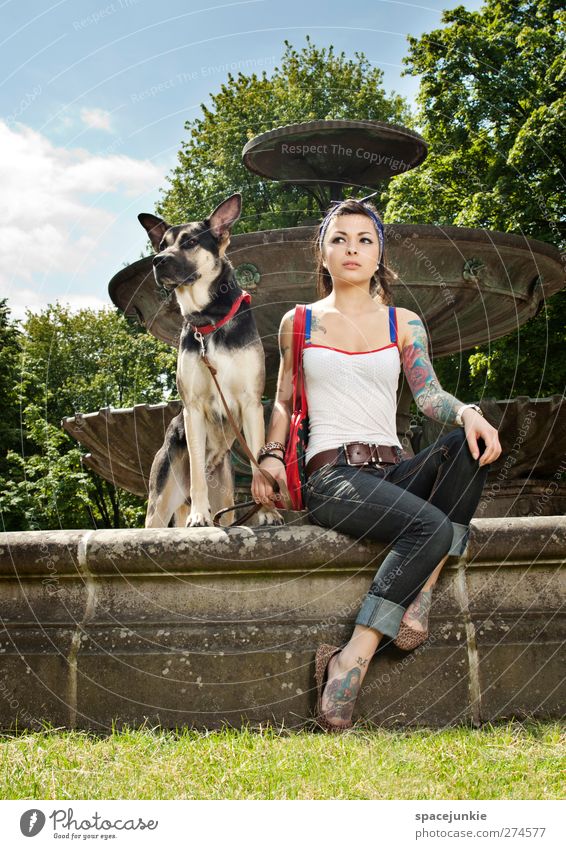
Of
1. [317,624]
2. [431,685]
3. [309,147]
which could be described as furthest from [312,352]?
[309,147]

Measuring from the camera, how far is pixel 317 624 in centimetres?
341

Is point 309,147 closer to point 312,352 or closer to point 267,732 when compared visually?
point 312,352

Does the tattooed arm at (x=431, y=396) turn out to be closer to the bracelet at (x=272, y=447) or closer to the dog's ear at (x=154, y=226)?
the bracelet at (x=272, y=447)

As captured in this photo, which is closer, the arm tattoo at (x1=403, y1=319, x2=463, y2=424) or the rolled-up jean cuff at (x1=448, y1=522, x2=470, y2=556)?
the rolled-up jean cuff at (x1=448, y1=522, x2=470, y2=556)

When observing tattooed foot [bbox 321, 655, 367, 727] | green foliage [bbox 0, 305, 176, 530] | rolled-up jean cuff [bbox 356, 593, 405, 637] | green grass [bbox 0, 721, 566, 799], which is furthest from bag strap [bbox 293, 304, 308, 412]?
green foliage [bbox 0, 305, 176, 530]

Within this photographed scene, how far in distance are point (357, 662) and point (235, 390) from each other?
1.74 meters

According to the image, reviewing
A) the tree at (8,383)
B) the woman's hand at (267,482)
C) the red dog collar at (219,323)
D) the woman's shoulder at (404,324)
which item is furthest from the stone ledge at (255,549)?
the tree at (8,383)

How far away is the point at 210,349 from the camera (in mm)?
4371

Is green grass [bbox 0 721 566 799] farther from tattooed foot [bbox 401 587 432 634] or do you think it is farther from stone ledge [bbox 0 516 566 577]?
stone ledge [bbox 0 516 566 577]

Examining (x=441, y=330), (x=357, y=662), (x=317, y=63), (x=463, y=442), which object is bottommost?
(x=357, y=662)

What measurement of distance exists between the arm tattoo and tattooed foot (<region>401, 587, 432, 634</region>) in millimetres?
840

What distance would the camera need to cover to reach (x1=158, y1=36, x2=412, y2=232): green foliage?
1644 cm

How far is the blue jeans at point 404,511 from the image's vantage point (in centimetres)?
326

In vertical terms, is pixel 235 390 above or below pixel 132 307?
below
